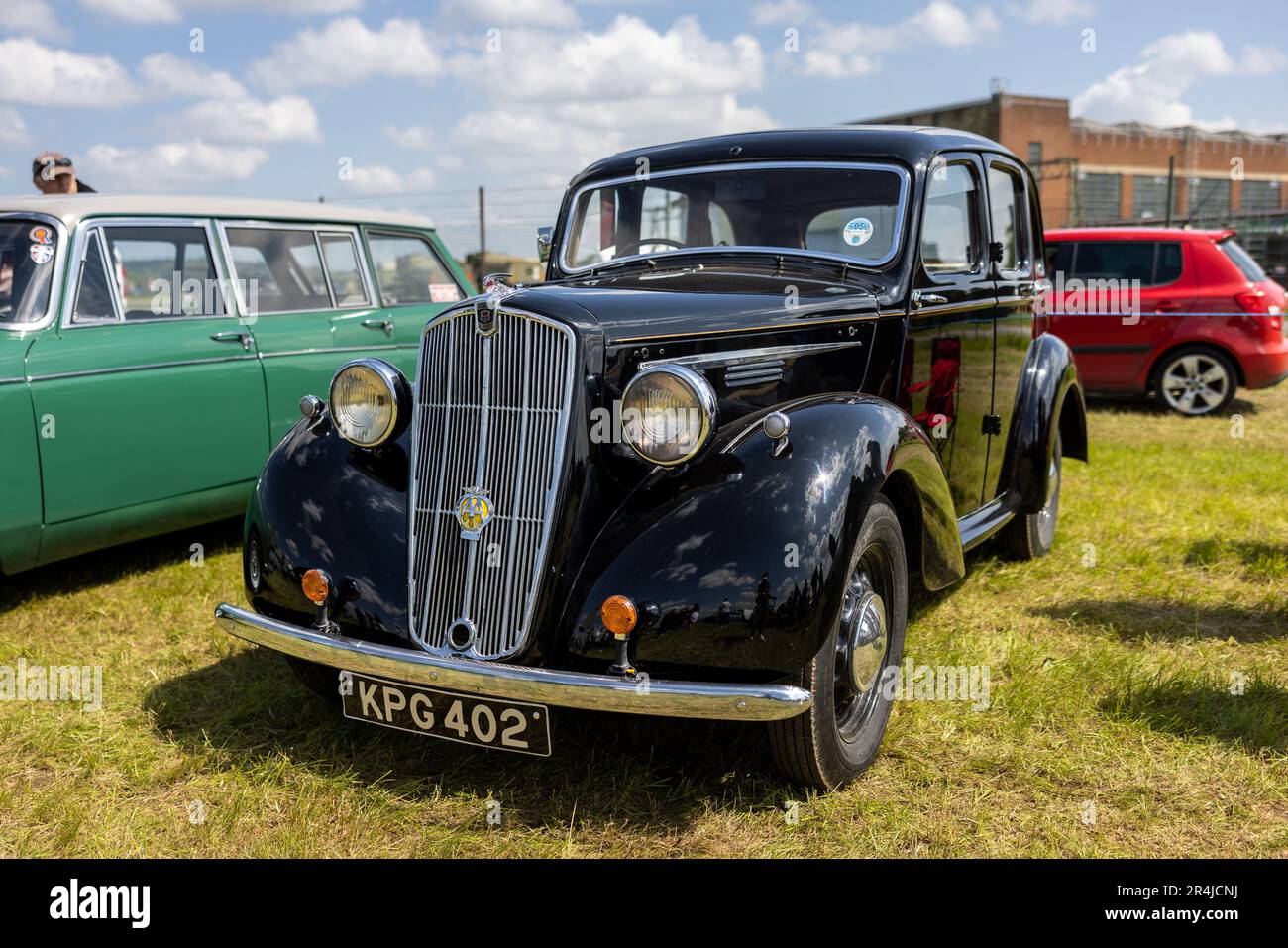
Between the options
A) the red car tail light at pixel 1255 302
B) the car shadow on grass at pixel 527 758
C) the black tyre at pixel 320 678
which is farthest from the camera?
the red car tail light at pixel 1255 302

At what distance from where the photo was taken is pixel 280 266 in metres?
5.73

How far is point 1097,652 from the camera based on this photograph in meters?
3.82

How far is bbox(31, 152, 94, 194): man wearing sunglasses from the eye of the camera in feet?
19.9

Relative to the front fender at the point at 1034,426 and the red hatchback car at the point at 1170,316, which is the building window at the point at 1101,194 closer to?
the red hatchback car at the point at 1170,316

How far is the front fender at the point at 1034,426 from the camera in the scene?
15.1ft

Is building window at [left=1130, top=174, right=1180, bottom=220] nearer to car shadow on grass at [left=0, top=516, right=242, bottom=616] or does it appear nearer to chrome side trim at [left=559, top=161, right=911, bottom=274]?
chrome side trim at [left=559, top=161, right=911, bottom=274]

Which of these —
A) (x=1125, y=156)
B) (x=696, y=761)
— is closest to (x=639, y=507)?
(x=696, y=761)

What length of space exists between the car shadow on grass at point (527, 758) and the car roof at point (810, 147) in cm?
204

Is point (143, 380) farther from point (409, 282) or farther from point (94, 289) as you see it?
point (409, 282)

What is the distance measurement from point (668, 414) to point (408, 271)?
14.1ft

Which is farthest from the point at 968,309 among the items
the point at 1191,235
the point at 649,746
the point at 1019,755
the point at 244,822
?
the point at 1191,235

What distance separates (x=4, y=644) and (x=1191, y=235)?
9.03 metres

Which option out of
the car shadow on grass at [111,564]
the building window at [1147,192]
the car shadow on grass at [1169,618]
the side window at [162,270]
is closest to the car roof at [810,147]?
the car shadow on grass at [1169,618]

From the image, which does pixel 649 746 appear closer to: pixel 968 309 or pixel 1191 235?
pixel 968 309
